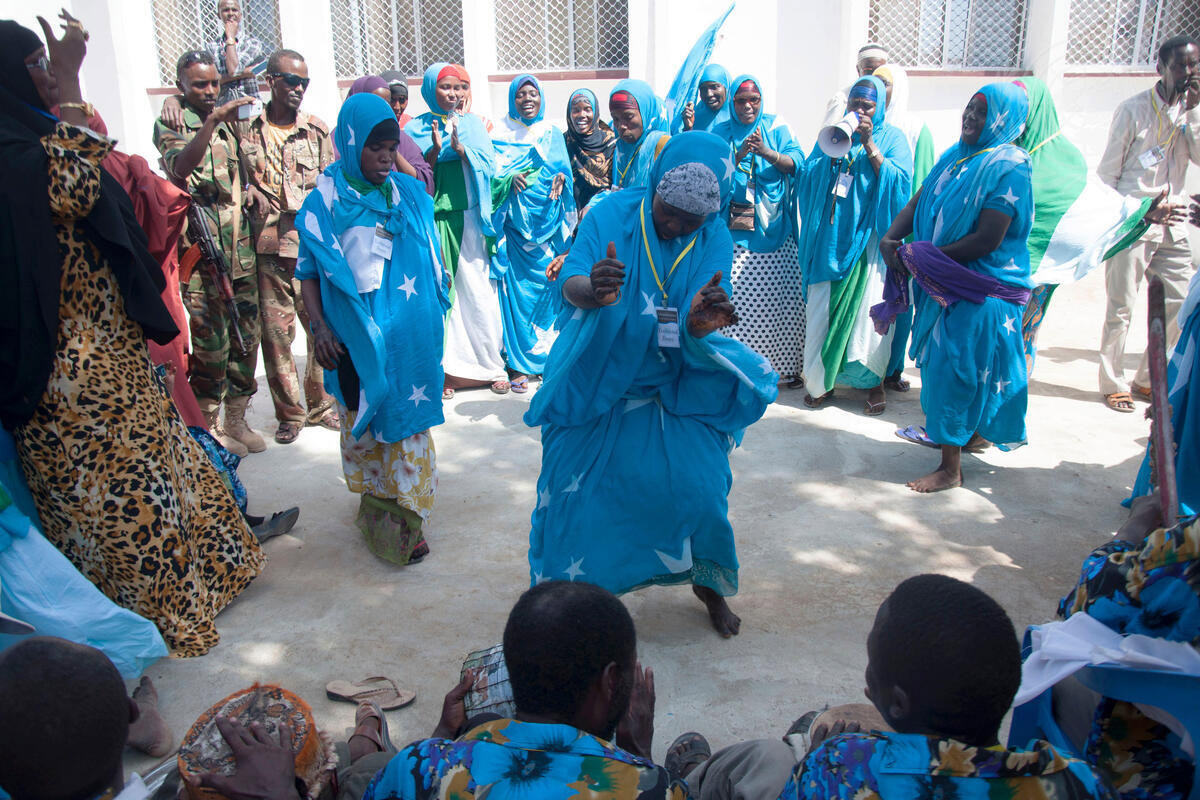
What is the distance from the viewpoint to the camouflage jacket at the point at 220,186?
512 cm

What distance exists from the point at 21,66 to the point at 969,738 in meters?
3.20

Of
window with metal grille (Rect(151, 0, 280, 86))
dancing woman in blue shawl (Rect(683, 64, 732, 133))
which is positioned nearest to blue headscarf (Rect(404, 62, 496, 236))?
dancing woman in blue shawl (Rect(683, 64, 732, 133))

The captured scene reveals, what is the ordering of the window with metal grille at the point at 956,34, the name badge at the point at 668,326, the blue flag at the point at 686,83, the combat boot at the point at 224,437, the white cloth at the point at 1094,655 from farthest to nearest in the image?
the window with metal grille at the point at 956,34 < the blue flag at the point at 686,83 < the combat boot at the point at 224,437 < the name badge at the point at 668,326 < the white cloth at the point at 1094,655

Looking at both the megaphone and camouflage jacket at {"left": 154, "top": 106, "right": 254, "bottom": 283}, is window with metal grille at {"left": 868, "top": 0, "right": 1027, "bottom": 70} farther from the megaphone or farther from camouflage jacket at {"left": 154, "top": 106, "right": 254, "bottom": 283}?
camouflage jacket at {"left": 154, "top": 106, "right": 254, "bottom": 283}

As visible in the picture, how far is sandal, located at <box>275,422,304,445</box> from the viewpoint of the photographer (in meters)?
5.64

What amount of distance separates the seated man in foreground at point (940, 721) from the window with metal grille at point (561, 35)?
989 centimetres

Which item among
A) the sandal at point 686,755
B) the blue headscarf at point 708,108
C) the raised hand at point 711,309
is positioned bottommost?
the sandal at point 686,755

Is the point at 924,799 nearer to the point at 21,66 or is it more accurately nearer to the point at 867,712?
the point at 867,712

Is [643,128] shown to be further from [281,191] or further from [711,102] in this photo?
[281,191]

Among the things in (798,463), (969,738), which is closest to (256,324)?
(798,463)

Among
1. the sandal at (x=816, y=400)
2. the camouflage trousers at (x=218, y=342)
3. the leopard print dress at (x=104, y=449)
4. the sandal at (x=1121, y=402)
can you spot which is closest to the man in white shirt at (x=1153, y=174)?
the sandal at (x=1121, y=402)

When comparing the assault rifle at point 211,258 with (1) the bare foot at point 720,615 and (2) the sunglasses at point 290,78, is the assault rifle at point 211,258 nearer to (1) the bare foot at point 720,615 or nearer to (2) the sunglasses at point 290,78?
(2) the sunglasses at point 290,78

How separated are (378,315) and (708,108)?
145 inches

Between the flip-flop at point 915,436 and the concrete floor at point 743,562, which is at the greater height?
the flip-flop at point 915,436
